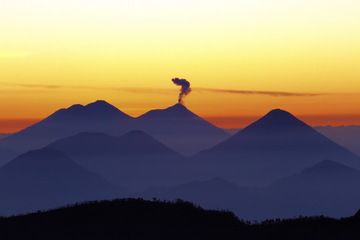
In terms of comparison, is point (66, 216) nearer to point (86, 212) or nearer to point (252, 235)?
point (86, 212)

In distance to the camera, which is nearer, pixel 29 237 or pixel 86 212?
pixel 29 237

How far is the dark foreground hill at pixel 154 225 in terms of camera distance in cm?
4441

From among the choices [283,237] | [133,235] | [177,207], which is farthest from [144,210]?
[283,237]

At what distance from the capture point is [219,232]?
4538cm

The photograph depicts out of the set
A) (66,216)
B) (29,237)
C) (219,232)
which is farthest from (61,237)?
(219,232)

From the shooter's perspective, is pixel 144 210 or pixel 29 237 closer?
pixel 29 237

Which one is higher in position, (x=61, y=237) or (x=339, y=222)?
(x=339, y=222)

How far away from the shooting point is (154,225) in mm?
46375

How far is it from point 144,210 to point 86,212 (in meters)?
3.51

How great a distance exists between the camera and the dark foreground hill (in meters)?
44.4

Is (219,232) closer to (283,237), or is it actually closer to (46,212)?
(283,237)

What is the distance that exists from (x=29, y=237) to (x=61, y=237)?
1702mm

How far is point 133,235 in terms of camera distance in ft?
144

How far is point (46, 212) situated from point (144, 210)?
20.0 ft
